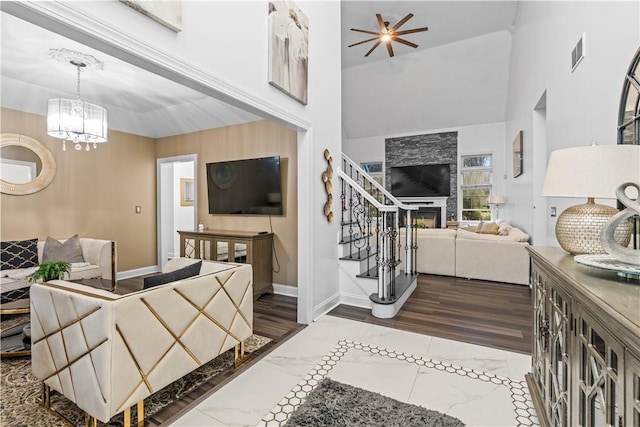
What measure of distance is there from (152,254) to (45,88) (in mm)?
2995

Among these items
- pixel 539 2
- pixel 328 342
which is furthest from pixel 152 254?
pixel 539 2

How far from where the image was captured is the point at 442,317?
320 cm

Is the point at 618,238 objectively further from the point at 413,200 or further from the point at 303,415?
the point at 413,200

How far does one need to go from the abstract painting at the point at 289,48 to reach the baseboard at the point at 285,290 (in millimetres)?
2513

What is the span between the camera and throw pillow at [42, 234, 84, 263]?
3.87 metres

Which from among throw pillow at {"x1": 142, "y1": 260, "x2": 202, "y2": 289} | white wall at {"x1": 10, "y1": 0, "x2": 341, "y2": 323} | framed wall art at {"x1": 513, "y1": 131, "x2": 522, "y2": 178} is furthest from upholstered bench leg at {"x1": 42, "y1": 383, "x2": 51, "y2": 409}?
framed wall art at {"x1": 513, "y1": 131, "x2": 522, "y2": 178}

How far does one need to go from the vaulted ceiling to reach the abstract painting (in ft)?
1.58

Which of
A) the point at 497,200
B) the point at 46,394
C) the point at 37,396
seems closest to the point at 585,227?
the point at 46,394

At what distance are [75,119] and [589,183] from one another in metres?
4.58

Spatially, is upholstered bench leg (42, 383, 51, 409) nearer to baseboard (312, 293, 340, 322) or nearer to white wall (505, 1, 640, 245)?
baseboard (312, 293, 340, 322)

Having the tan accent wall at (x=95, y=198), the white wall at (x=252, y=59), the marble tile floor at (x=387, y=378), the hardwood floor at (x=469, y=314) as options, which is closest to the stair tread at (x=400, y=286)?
the hardwood floor at (x=469, y=314)

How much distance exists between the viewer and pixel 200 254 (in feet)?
14.5

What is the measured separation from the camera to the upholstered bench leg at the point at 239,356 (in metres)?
2.32

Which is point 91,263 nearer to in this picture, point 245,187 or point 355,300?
point 245,187
